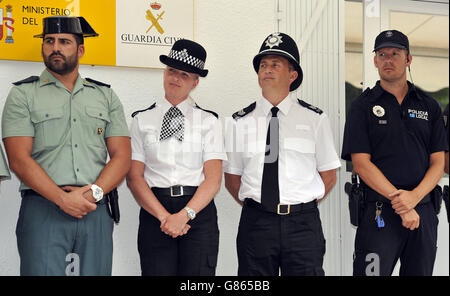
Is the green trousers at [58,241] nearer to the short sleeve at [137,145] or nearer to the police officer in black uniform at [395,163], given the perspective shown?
the short sleeve at [137,145]

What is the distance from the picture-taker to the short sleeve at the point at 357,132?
2.80m

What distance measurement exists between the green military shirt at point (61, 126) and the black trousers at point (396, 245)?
1.60m

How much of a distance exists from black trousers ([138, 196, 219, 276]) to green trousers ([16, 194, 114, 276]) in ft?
0.74

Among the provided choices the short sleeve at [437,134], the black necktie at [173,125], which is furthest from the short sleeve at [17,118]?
the short sleeve at [437,134]

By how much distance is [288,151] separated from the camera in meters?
2.70

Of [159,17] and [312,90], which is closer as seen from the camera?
[159,17]

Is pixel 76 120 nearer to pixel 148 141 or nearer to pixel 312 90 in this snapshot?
pixel 148 141

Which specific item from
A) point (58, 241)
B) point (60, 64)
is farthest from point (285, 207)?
point (60, 64)

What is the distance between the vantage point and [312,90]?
350 centimetres

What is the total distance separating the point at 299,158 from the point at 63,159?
132 cm

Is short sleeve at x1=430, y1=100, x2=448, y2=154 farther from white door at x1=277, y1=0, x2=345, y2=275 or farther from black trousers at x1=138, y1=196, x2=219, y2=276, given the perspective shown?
black trousers at x1=138, y1=196, x2=219, y2=276

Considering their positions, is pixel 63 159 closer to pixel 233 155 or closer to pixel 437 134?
pixel 233 155

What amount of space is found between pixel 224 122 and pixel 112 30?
1.00 meters
